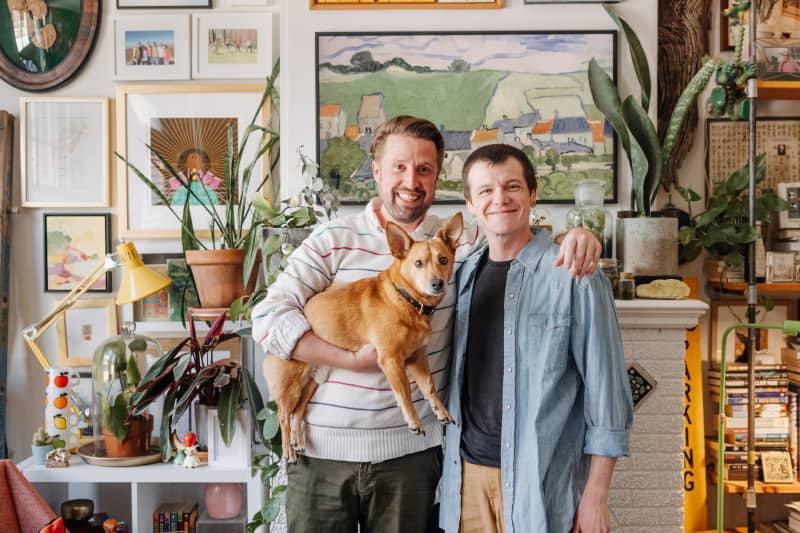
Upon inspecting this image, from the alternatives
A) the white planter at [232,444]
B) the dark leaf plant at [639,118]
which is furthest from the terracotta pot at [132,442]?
the dark leaf plant at [639,118]

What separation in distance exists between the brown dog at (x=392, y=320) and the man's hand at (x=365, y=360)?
2 centimetres

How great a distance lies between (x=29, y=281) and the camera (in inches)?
117

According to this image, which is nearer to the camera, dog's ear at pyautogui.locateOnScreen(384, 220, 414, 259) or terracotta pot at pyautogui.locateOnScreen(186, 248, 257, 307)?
dog's ear at pyautogui.locateOnScreen(384, 220, 414, 259)

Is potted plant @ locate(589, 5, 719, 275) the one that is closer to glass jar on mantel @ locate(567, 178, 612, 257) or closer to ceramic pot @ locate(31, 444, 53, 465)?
glass jar on mantel @ locate(567, 178, 612, 257)

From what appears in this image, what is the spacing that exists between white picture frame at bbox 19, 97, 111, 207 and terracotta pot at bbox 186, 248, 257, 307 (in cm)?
66

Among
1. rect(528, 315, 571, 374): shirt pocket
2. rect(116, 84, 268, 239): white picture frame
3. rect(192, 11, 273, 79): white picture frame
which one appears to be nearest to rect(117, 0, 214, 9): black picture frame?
rect(192, 11, 273, 79): white picture frame

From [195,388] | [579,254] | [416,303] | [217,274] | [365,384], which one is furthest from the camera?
[217,274]

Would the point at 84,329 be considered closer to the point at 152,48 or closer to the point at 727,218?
the point at 152,48

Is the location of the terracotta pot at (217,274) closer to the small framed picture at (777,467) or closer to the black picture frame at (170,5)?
the black picture frame at (170,5)

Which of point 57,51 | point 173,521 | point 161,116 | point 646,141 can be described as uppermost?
point 57,51

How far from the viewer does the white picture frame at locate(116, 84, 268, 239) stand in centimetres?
287

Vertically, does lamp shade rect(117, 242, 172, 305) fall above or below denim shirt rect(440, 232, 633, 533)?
above

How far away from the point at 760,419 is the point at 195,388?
2.17 meters

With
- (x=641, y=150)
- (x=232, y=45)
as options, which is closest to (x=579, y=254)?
(x=641, y=150)
